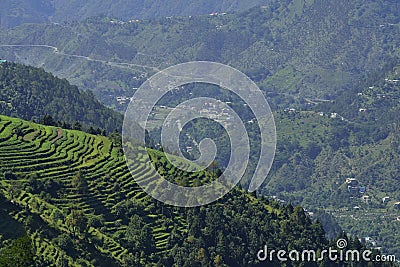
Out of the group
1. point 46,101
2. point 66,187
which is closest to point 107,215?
point 66,187

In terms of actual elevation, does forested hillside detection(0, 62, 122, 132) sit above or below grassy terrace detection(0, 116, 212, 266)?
above

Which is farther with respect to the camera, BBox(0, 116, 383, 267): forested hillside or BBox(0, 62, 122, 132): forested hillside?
BBox(0, 62, 122, 132): forested hillside

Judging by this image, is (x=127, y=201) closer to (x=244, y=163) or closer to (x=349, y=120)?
(x=244, y=163)

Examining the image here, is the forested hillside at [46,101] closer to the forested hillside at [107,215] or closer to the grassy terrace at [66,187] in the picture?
the grassy terrace at [66,187]

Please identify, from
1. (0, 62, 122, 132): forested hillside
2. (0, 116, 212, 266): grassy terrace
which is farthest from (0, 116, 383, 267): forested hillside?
(0, 62, 122, 132): forested hillside

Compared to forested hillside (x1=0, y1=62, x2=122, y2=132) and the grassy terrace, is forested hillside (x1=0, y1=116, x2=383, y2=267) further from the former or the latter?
forested hillside (x1=0, y1=62, x2=122, y2=132)

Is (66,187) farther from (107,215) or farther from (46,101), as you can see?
(46,101)
